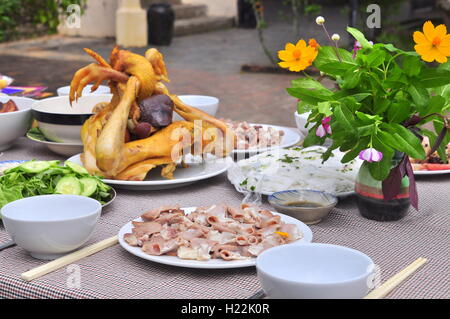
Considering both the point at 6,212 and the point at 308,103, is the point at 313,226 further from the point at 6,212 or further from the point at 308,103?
the point at 6,212

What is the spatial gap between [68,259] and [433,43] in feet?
2.78

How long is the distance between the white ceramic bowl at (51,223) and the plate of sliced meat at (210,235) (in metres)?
0.09

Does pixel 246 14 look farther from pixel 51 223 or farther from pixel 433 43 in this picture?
pixel 51 223

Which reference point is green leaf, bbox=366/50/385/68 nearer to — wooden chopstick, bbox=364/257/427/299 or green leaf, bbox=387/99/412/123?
green leaf, bbox=387/99/412/123

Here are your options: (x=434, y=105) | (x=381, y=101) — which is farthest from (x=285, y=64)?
(x=434, y=105)

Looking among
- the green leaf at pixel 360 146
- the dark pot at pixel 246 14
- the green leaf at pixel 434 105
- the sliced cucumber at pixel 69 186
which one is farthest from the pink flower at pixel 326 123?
the dark pot at pixel 246 14

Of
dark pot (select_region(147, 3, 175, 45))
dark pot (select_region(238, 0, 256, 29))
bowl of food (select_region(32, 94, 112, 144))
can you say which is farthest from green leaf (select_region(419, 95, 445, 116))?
dark pot (select_region(238, 0, 256, 29))

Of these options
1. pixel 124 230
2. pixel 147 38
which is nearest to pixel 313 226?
pixel 124 230

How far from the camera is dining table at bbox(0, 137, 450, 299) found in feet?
3.94

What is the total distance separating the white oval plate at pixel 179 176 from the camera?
5.68 ft

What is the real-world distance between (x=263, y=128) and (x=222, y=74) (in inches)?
242

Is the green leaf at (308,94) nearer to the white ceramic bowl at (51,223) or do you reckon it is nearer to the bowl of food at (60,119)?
the white ceramic bowl at (51,223)

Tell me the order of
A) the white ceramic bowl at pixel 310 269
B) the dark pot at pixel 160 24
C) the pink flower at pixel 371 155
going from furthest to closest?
1. the dark pot at pixel 160 24
2. the pink flower at pixel 371 155
3. the white ceramic bowl at pixel 310 269

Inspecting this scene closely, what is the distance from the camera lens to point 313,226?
59.9 inches
